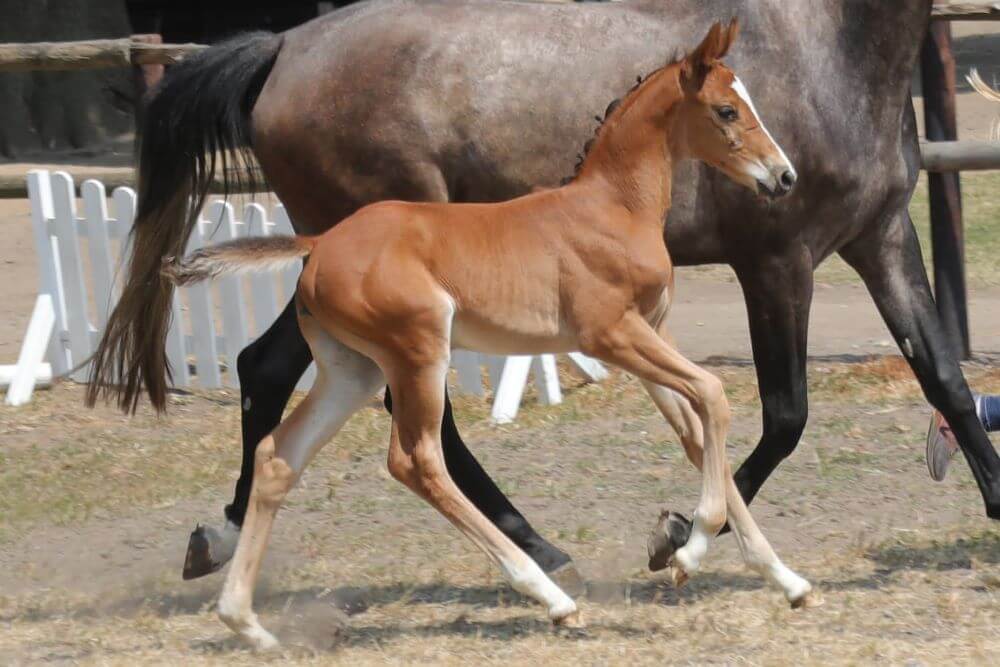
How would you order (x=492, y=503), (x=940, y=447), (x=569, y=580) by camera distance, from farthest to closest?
(x=940, y=447) → (x=492, y=503) → (x=569, y=580)

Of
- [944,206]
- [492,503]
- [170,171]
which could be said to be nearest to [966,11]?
[944,206]

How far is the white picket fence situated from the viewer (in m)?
7.41

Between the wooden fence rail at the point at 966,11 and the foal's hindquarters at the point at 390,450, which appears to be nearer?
the foal's hindquarters at the point at 390,450

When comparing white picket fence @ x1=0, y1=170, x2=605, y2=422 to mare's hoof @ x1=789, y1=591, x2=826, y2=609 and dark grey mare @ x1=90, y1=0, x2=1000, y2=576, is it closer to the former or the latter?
dark grey mare @ x1=90, y1=0, x2=1000, y2=576

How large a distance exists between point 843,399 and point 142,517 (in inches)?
121

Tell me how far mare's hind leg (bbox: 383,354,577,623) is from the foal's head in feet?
2.90

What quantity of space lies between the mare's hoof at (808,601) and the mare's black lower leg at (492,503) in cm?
74

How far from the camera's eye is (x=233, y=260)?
3930mm

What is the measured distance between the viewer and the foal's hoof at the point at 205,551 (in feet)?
14.8

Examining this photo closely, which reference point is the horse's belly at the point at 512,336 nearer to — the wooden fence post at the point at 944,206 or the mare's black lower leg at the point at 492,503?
the mare's black lower leg at the point at 492,503

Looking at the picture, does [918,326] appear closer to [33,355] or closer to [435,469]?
[435,469]

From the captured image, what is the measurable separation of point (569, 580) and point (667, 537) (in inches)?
13.0

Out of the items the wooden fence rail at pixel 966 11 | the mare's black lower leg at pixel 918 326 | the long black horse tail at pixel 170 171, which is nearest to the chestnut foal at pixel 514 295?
the mare's black lower leg at pixel 918 326

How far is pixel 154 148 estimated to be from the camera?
5000 mm
